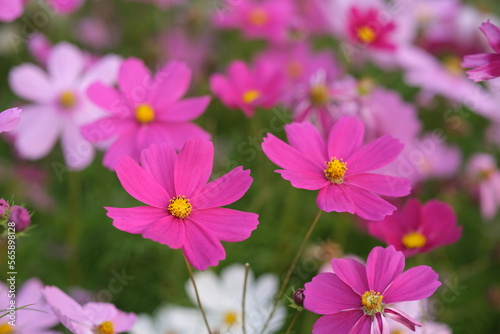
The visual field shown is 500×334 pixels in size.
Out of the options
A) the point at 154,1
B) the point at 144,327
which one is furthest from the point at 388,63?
the point at 144,327

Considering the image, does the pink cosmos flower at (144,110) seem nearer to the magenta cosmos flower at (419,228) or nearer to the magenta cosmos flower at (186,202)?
the magenta cosmos flower at (186,202)

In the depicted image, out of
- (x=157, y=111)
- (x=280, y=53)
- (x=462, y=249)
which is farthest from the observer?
(x=280, y=53)

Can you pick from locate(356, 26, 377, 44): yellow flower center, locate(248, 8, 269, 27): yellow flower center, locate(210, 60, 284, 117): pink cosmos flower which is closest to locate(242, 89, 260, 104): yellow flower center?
locate(210, 60, 284, 117): pink cosmos flower

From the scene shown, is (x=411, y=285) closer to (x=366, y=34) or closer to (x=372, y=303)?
(x=372, y=303)

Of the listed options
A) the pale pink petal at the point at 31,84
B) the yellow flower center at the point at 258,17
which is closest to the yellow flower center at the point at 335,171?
the pale pink petal at the point at 31,84

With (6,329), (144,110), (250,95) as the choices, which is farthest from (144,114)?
(6,329)

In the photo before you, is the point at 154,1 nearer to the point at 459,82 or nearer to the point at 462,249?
the point at 459,82
